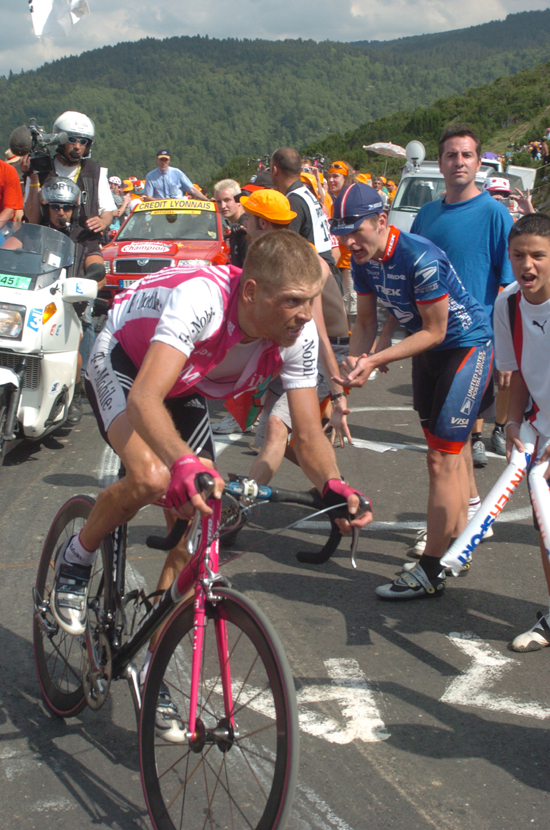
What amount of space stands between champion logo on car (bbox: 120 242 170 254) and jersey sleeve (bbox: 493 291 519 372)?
8.38m

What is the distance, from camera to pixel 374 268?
13.6 ft

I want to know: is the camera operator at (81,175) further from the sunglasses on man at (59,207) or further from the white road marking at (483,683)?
the white road marking at (483,683)

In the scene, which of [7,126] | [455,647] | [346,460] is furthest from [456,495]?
[7,126]

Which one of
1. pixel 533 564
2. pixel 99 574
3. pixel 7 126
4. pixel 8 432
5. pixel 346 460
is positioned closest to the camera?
pixel 99 574

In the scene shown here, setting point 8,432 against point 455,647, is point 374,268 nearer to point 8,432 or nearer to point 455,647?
point 455,647

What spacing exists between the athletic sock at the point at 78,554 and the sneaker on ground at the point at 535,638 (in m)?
2.03

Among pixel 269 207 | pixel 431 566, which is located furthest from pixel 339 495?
pixel 269 207

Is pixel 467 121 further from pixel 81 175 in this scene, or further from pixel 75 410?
pixel 75 410

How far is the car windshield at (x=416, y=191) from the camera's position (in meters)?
16.0

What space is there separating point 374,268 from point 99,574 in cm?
215

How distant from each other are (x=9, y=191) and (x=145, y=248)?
4114mm

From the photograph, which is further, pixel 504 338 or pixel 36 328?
pixel 36 328

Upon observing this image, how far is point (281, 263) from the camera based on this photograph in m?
2.54

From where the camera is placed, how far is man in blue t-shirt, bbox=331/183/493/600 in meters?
3.94
